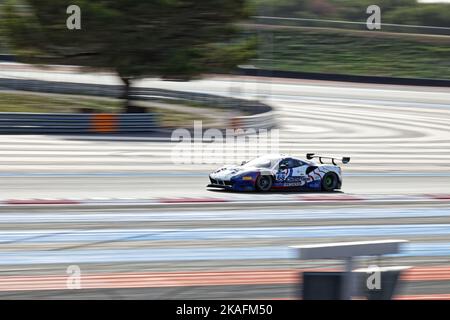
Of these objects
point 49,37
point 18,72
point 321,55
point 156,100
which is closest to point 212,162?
point 49,37

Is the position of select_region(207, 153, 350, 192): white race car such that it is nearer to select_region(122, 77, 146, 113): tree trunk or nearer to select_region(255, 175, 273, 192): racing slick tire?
select_region(255, 175, 273, 192): racing slick tire

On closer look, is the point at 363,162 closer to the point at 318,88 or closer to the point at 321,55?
the point at 318,88

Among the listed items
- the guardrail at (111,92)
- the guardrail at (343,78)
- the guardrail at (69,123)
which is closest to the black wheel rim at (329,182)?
the guardrail at (69,123)

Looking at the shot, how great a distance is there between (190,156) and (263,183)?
623 centimetres

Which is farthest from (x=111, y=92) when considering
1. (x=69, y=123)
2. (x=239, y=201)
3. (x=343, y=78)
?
(x=239, y=201)

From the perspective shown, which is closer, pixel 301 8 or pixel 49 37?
pixel 49 37

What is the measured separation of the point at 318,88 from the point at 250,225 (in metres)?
36.2

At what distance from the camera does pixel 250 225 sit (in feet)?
46.6

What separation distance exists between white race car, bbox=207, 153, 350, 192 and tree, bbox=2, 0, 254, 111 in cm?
1387

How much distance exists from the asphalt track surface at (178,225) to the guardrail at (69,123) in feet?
2.36

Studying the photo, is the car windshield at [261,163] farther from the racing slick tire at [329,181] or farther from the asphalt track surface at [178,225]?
the racing slick tire at [329,181]

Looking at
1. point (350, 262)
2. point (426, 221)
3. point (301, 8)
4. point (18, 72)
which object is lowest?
point (426, 221)

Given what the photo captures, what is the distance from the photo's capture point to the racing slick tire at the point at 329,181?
18750 millimetres
